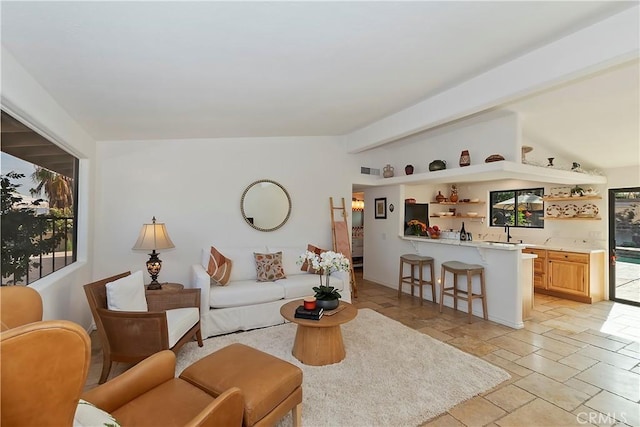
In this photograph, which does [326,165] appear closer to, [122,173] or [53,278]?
[122,173]

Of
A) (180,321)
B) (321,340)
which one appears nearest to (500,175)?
(321,340)

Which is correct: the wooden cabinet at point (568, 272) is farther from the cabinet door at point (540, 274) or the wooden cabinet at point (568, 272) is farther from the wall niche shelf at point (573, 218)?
the wall niche shelf at point (573, 218)

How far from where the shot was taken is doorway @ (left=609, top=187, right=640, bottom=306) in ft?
16.6

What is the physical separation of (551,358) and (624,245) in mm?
3592

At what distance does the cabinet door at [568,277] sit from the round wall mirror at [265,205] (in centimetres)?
487

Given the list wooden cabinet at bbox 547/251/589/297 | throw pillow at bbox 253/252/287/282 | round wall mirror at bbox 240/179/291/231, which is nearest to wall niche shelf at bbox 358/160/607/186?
wooden cabinet at bbox 547/251/589/297

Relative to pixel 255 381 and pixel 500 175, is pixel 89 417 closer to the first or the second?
pixel 255 381

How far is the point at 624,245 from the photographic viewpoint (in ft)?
16.9

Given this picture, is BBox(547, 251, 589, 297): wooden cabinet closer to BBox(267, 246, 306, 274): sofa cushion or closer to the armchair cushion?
BBox(267, 246, 306, 274): sofa cushion

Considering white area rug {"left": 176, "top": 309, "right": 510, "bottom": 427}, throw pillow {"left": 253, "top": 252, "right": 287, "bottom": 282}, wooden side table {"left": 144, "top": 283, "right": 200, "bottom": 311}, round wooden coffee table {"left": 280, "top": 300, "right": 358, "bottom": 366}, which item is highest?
throw pillow {"left": 253, "top": 252, "right": 287, "bottom": 282}

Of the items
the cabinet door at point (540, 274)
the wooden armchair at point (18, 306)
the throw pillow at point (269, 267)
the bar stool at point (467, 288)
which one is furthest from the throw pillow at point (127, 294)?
the cabinet door at point (540, 274)

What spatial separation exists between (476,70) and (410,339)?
293 cm

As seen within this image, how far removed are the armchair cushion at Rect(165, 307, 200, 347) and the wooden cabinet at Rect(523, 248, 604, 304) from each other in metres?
5.95

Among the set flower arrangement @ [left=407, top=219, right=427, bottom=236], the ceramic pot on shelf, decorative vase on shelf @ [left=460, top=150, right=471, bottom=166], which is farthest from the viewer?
flower arrangement @ [left=407, top=219, right=427, bottom=236]
